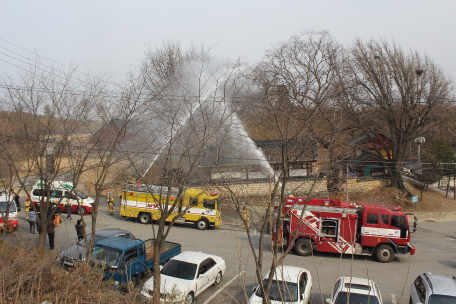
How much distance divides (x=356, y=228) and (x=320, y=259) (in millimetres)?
2022

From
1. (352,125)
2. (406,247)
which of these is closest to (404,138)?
(352,125)

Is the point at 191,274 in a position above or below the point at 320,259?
above

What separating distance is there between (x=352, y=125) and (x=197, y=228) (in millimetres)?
14987

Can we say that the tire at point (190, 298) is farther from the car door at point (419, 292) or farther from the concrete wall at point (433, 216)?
the concrete wall at point (433, 216)

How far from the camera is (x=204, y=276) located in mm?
9758

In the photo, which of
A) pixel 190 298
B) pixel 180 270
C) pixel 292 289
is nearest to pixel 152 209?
pixel 180 270

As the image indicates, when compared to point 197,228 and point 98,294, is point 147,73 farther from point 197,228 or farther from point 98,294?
point 197,228

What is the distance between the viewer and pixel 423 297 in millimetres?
7871

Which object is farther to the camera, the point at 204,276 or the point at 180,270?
the point at 204,276

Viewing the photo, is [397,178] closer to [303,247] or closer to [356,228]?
[356,228]

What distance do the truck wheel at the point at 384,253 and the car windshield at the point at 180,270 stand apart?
28.3ft

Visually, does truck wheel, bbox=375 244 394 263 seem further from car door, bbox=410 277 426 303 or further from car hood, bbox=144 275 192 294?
car hood, bbox=144 275 192 294

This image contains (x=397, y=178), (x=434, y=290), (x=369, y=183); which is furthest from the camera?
(x=369, y=183)

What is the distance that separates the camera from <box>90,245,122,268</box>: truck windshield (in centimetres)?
959
